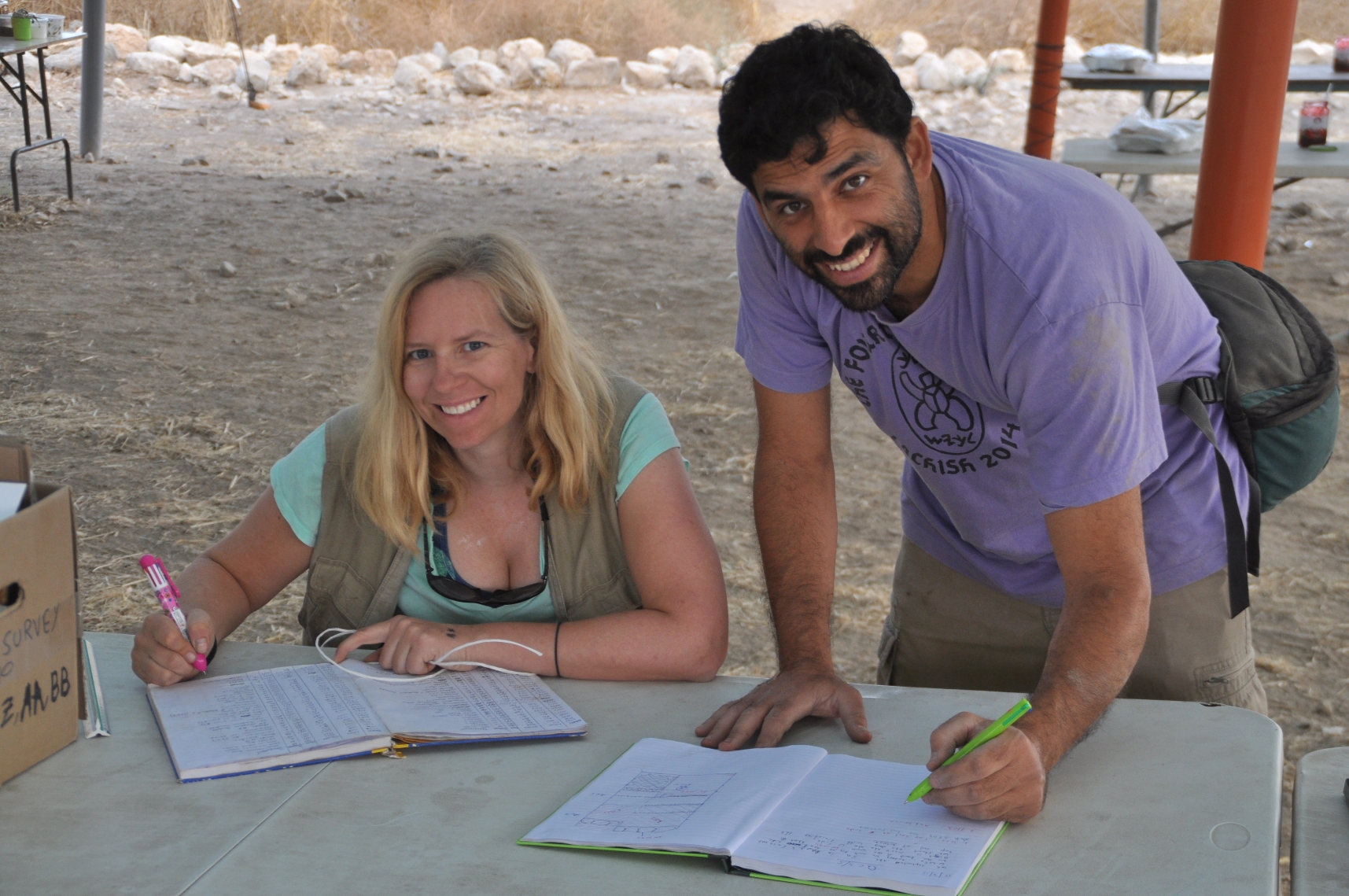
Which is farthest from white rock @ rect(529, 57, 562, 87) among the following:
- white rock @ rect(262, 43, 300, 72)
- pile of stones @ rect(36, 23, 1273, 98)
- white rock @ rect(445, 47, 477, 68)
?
white rock @ rect(262, 43, 300, 72)

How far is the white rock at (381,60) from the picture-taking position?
15273mm

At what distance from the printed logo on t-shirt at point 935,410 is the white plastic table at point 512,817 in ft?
1.40

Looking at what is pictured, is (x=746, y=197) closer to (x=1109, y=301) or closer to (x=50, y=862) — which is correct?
(x=1109, y=301)

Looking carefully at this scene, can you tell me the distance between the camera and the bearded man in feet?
5.52

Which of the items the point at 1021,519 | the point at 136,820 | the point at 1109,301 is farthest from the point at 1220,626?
the point at 136,820

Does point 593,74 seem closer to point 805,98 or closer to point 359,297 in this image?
point 359,297

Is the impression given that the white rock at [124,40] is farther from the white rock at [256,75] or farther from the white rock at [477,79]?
the white rock at [477,79]

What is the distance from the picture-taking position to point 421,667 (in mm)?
1937

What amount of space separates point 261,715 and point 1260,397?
161 centimetres

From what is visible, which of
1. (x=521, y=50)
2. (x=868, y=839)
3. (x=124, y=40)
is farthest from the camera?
(x=521, y=50)

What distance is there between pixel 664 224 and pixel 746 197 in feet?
23.1

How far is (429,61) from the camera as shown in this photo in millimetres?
15242

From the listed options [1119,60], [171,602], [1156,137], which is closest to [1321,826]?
[171,602]

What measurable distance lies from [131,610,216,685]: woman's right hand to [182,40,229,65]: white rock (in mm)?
14111
